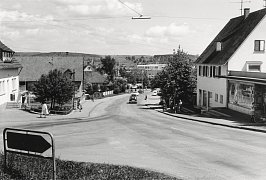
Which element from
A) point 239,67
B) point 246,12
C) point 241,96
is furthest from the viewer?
point 246,12

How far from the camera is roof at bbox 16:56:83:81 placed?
79.7 meters

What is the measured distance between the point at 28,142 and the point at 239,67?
3261 cm

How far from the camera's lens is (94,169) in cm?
1008

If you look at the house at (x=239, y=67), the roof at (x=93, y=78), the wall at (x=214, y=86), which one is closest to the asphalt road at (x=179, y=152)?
the house at (x=239, y=67)

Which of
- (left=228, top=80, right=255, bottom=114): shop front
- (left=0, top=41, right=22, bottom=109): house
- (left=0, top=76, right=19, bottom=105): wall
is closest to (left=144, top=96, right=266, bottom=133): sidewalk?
(left=228, top=80, right=255, bottom=114): shop front

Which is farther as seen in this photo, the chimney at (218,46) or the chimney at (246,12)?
the chimney at (218,46)

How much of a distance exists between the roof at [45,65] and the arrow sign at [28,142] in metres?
70.3

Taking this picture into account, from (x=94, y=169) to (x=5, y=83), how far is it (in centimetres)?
3183

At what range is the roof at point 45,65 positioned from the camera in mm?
79688

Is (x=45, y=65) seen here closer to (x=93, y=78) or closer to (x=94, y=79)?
(x=93, y=78)

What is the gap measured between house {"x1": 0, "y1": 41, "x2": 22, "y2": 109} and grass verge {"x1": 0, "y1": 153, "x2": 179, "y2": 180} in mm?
29315

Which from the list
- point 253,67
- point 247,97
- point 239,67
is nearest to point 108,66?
point 253,67

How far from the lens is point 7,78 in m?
40.2

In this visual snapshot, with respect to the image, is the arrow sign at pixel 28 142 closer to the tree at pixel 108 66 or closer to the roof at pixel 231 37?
the roof at pixel 231 37
